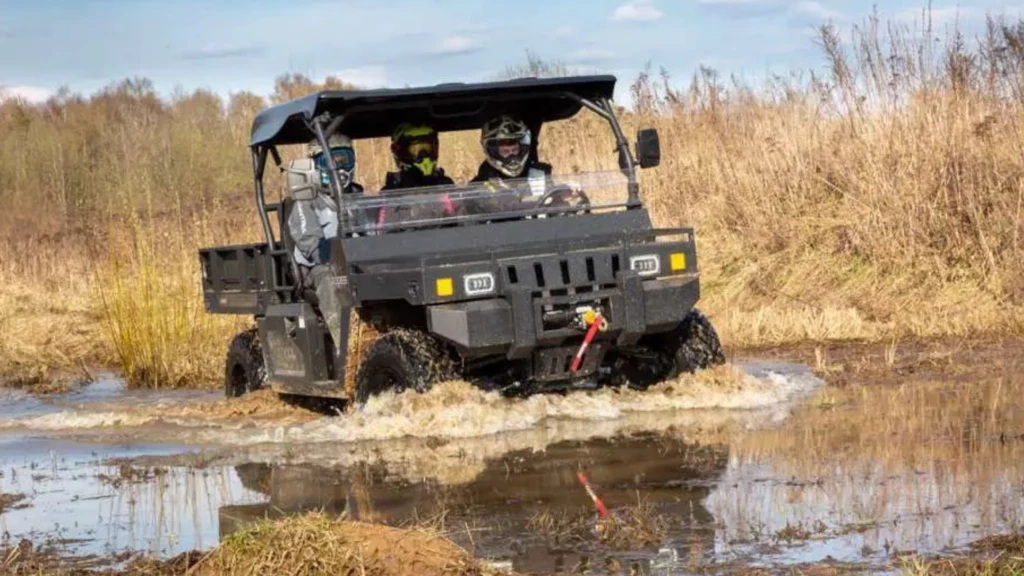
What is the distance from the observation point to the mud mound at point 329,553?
5688 mm

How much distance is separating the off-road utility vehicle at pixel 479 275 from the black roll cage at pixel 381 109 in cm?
1

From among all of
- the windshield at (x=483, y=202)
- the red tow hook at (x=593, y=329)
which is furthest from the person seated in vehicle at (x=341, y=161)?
the red tow hook at (x=593, y=329)

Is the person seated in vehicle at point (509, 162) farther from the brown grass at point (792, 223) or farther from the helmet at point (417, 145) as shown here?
the brown grass at point (792, 223)

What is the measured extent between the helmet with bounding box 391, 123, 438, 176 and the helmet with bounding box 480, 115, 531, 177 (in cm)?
37

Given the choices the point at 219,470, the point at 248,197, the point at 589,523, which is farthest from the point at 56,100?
the point at 589,523

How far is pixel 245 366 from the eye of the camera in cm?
1249

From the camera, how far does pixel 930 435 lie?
8.73 metres

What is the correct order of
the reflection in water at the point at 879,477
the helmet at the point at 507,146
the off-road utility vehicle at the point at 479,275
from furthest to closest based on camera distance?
the helmet at the point at 507,146 → the off-road utility vehicle at the point at 479,275 → the reflection in water at the point at 879,477

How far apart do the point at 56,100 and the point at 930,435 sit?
1370 inches

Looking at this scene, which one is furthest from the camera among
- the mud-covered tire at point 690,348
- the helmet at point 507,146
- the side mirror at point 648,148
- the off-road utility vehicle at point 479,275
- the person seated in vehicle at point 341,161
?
the helmet at point 507,146

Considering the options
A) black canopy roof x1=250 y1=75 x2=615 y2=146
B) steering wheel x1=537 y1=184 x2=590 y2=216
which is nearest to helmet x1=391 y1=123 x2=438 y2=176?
black canopy roof x1=250 y1=75 x2=615 y2=146

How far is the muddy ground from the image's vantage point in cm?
636

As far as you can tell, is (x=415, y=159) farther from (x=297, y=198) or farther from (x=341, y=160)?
(x=297, y=198)

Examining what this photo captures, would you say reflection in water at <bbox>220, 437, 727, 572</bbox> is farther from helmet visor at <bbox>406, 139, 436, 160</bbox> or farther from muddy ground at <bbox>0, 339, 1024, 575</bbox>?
helmet visor at <bbox>406, 139, 436, 160</bbox>
